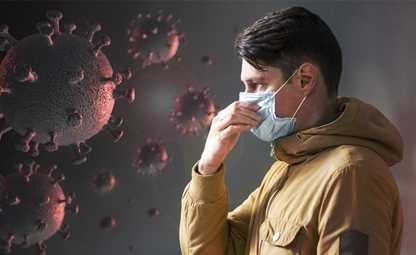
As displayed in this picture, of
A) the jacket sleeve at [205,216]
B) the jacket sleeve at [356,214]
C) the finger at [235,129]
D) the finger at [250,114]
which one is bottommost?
the jacket sleeve at [205,216]

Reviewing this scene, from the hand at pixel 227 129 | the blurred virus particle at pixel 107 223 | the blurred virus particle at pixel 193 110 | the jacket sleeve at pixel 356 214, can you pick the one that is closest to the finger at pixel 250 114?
the hand at pixel 227 129

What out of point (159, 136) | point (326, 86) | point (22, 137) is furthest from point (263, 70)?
point (22, 137)

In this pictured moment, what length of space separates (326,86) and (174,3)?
Answer: 1.22 m

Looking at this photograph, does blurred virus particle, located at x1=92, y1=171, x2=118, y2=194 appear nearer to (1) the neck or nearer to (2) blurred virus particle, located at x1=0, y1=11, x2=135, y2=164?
(2) blurred virus particle, located at x1=0, y1=11, x2=135, y2=164

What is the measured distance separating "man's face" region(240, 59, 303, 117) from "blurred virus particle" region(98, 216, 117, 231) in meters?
1.20

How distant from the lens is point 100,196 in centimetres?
215

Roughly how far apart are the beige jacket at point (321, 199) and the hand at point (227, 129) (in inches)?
1.2

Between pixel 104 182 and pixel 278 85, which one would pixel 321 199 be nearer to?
pixel 278 85

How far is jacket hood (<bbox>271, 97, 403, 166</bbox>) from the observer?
1.02 meters

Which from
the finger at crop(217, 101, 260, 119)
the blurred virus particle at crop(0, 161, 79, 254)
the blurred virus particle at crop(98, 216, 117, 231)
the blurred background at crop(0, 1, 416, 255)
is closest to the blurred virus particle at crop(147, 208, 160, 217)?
the blurred background at crop(0, 1, 416, 255)

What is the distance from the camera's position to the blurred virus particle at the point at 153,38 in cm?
218

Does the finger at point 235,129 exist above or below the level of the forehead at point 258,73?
below

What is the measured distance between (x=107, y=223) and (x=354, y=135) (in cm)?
134

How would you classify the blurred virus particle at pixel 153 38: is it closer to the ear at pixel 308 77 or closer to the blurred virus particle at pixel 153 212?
the blurred virus particle at pixel 153 212
